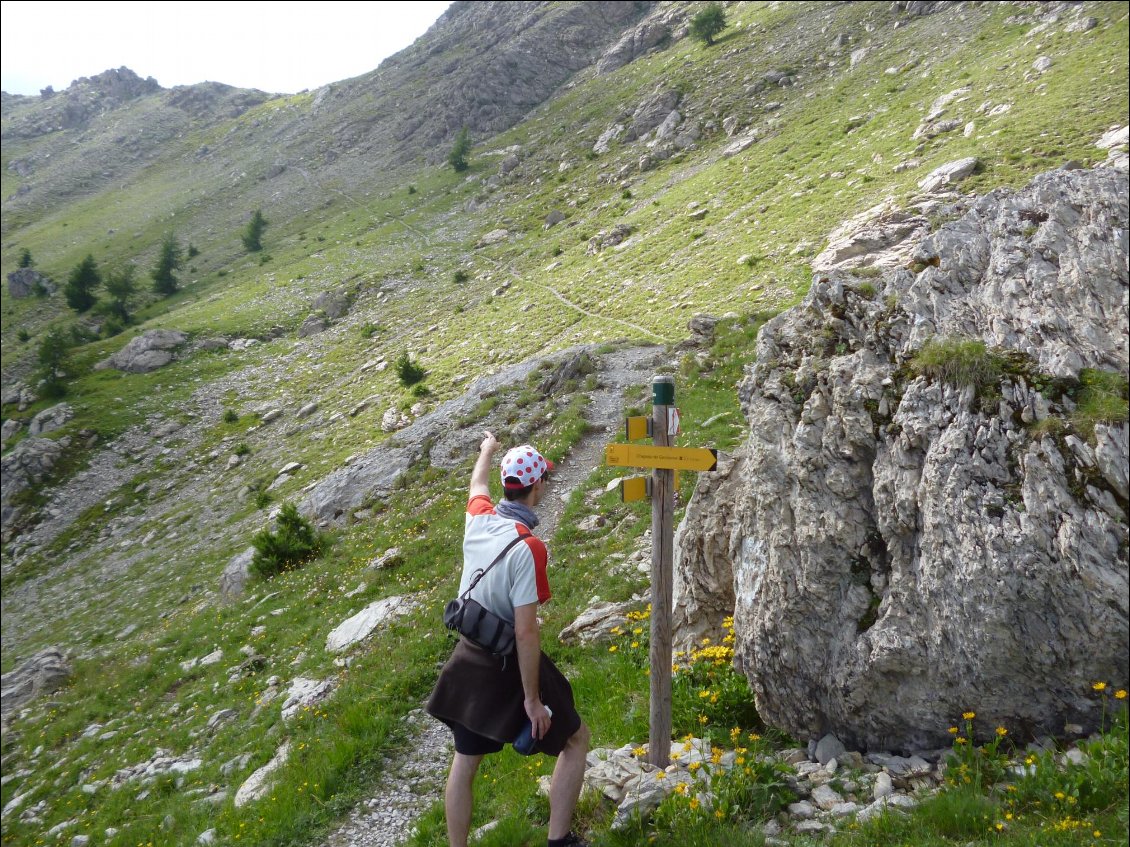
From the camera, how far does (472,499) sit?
6270mm

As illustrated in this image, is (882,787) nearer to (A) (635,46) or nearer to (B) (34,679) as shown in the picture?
(B) (34,679)

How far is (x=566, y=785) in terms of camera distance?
567cm

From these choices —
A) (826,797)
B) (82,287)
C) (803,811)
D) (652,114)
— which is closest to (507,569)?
(803,811)

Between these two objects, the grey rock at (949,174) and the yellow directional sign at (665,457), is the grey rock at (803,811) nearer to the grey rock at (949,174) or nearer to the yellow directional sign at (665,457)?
the yellow directional sign at (665,457)

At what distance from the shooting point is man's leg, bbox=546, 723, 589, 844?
567 centimetres

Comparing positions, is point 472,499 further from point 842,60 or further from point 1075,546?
point 842,60

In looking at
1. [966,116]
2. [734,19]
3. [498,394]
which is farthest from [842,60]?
[498,394]

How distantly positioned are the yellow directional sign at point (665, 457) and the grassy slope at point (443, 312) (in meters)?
3.79

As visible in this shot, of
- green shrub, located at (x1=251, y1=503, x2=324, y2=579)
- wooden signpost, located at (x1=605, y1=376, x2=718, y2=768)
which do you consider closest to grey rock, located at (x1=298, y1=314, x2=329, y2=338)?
green shrub, located at (x1=251, y1=503, x2=324, y2=579)

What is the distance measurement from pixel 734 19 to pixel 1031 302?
10798 centimetres

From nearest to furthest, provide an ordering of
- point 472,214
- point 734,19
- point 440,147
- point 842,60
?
1. point 842,60
2. point 472,214
3. point 734,19
4. point 440,147

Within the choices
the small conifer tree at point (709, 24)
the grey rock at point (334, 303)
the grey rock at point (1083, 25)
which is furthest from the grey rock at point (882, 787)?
the small conifer tree at point (709, 24)

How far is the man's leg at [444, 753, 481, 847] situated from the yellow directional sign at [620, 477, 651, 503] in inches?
113

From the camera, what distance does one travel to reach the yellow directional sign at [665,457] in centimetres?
638
